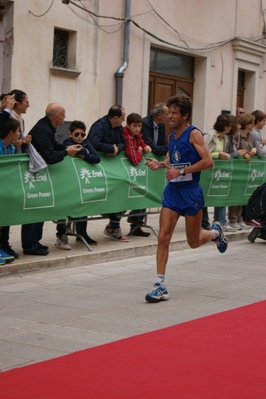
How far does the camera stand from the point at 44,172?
11031 millimetres

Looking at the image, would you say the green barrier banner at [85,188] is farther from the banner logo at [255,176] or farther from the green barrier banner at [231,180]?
the banner logo at [255,176]

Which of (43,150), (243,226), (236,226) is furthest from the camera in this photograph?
(243,226)

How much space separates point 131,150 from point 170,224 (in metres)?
3.77

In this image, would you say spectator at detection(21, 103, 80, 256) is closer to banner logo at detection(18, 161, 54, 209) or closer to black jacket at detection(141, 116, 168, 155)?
banner logo at detection(18, 161, 54, 209)

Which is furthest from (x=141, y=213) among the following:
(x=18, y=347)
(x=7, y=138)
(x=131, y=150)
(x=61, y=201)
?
(x=18, y=347)

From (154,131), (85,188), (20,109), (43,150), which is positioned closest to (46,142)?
(43,150)

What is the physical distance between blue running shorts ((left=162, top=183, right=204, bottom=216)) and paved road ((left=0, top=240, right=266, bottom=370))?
0.92 meters

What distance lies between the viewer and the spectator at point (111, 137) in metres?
12.4

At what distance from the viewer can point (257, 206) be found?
46.2 feet

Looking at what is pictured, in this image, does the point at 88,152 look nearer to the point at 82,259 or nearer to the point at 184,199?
the point at 82,259

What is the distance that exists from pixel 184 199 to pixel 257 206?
5.13 metres

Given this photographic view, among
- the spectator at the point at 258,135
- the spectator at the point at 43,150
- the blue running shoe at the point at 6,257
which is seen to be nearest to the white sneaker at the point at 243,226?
the spectator at the point at 258,135

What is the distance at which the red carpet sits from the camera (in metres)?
5.68

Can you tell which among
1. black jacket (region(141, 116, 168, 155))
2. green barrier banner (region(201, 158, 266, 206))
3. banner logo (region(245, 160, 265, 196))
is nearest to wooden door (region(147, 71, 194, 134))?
banner logo (region(245, 160, 265, 196))
